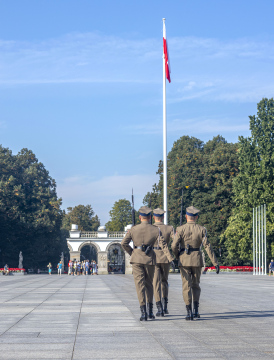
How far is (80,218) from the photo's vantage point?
123 metres

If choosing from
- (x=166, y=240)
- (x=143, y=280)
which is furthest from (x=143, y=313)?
(x=166, y=240)

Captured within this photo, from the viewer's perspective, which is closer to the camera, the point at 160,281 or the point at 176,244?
the point at 176,244

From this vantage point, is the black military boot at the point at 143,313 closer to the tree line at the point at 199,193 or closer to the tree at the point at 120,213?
the tree line at the point at 199,193

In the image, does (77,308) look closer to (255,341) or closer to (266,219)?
(255,341)

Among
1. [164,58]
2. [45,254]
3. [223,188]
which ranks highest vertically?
[164,58]

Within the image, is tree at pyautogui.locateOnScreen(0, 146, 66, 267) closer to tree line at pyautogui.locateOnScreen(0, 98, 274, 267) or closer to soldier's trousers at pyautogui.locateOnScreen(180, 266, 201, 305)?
tree line at pyautogui.locateOnScreen(0, 98, 274, 267)

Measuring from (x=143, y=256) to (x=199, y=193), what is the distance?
2156 inches

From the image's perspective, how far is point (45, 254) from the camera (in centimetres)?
7319

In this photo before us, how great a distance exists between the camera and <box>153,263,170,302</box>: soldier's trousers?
38.7 feet

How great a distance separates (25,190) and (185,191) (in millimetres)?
18862

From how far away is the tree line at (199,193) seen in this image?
53594 mm

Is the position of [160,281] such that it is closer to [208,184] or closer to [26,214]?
[208,184]

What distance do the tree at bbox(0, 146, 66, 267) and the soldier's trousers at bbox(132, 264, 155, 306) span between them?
57617 millimetres

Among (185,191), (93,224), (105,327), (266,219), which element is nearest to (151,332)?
(105,327)
